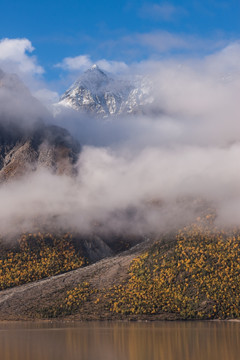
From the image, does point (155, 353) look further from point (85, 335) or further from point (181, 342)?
point (85, 335)

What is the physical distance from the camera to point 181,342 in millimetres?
140000

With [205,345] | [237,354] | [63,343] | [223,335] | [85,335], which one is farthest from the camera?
[85,335]

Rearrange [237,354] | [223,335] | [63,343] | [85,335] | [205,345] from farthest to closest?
1. [85,335]
2. [223,335]
3. [63,343]
4. [205,345]
5. [237,354]

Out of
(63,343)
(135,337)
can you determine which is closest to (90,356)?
(63,343)

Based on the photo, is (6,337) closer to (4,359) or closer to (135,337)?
(135,337)

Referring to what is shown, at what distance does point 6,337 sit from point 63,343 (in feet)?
88.7

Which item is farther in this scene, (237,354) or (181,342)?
(181,342)

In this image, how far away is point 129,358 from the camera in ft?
377

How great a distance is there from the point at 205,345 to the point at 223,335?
82.4 feet

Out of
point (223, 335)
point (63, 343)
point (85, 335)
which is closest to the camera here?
point (63, 343)

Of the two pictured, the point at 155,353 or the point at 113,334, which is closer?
the point at 155,353

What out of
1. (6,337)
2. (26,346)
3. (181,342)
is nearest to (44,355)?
(26,346)

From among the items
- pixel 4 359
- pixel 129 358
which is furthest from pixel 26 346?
pixel 129 358

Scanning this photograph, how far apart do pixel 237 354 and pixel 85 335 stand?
62.4m
